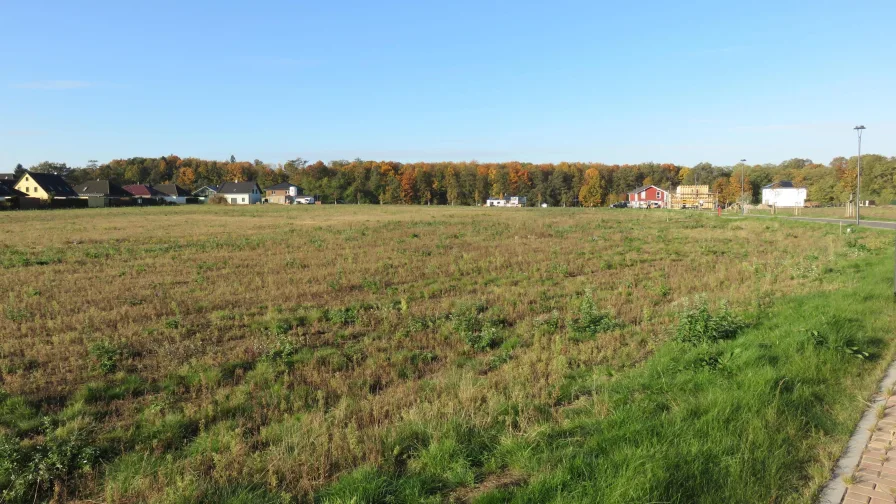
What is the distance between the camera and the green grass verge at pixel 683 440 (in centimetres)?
402

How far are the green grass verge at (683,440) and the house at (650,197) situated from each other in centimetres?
11082

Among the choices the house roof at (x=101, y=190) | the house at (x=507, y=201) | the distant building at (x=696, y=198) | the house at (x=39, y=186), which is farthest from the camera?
the house at (x=507, y=201)

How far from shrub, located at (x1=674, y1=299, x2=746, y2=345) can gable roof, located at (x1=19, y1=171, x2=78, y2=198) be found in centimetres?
10865

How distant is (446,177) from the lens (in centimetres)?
13912

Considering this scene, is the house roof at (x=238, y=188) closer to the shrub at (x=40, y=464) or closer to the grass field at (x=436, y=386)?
the grass field at (x=436, y=386)

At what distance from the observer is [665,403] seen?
5645 mm

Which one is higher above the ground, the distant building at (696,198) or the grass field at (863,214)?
the distant building at (696,198)

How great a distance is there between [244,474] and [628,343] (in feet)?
21.3

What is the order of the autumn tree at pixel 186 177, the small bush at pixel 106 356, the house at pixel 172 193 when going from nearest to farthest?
the small bush at pixel 106 356, the house at pixel 172 193, the autumn tree at pixel 186 177

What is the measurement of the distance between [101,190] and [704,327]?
114 meters

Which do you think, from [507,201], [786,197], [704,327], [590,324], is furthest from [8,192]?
[786,197]

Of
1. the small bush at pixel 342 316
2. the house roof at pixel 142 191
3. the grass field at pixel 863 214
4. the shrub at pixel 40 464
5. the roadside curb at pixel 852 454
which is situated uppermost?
the house roof at pixel 142 191

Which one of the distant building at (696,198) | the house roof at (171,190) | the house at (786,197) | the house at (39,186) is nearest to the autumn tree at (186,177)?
the house roof at (171,190)

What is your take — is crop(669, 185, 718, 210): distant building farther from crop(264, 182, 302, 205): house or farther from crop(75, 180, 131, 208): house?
crop(75, 180, 131, 208): house
